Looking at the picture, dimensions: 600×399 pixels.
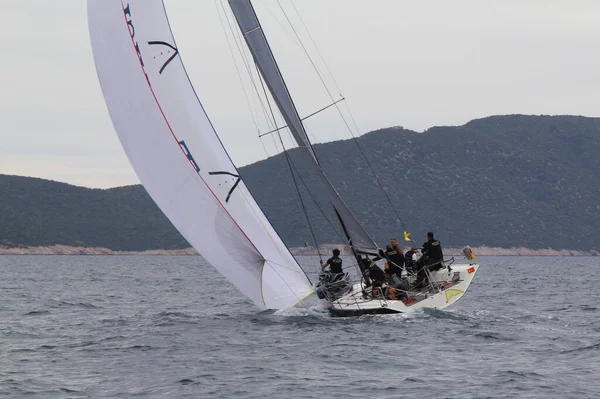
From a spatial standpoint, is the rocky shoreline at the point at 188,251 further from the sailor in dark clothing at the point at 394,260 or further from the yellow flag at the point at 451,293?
the yellow flag at the point at 451,293

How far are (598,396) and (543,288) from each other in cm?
2530

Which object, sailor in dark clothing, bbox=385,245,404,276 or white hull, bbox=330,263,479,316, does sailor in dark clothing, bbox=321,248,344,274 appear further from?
sailor in dark clothing, bbox=385,245,404,276

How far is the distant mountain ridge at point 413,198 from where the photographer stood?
406 ft

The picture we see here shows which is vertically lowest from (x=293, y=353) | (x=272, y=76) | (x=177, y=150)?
(x=293, y=353)

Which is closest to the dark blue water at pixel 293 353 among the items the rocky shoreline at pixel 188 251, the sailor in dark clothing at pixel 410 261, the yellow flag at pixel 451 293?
the yellow flag at pixel 451 293

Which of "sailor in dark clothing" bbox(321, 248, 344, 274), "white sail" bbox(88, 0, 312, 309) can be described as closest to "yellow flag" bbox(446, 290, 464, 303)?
"sailor in dark clothing" bbox(321, 248, 344, 274)

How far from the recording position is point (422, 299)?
21266mm

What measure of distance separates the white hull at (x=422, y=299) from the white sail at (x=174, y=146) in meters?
2.92

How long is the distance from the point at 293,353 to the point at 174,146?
428 cm

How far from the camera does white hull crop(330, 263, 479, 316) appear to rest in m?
20.5

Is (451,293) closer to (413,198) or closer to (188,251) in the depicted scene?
(188,251)

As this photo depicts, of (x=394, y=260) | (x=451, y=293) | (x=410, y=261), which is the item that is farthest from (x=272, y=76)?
(x=451, y=293)

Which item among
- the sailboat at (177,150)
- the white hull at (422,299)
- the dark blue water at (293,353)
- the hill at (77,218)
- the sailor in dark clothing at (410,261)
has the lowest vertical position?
the dark blue water at (293,353)

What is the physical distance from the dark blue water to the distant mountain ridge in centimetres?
9375
